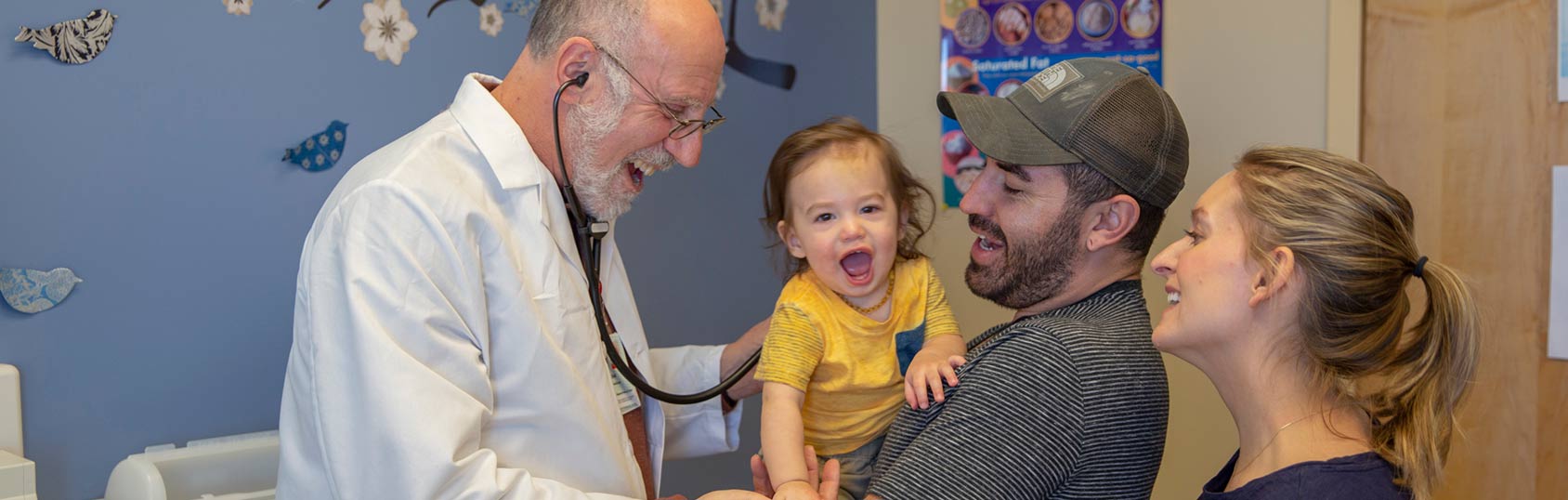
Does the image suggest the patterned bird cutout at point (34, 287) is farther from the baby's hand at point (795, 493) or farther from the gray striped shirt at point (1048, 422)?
the gray striped shirt at point (1048, 422)

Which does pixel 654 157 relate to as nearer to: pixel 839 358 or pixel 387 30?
pixel 839 358

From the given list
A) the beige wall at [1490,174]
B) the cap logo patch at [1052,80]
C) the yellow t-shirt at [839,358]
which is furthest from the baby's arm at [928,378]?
the beige wall at [1490,174]

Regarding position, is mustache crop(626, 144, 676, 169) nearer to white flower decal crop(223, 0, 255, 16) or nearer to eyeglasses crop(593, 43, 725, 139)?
eyeglasses crop(593, 43, 725, 139)

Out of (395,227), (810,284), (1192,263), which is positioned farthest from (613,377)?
(1192,263)

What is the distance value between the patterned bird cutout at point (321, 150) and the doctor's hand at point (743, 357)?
735mm

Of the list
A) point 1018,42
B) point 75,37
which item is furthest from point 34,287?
point 1018,42

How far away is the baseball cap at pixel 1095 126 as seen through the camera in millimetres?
1488

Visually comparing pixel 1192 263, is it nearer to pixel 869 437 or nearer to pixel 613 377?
pixel 869 437

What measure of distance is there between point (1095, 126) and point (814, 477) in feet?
2.10

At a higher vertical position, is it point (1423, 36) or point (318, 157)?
point (1423, 36)

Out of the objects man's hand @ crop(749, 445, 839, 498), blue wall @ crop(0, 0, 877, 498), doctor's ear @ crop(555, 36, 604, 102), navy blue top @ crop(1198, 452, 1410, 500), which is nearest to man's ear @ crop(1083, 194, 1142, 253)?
navy blue top @ crop(1198, 452, 1410, 500)

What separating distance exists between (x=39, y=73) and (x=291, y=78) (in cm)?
36

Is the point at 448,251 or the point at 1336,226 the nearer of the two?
the point at 1336,226

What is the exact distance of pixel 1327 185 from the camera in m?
1.29
